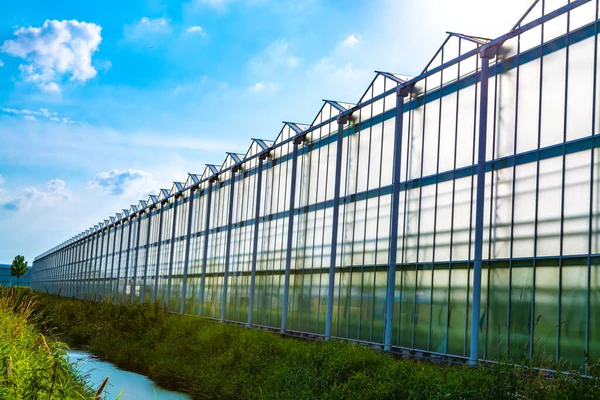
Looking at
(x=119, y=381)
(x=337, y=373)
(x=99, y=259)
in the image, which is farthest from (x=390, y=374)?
(x=99, y=259)

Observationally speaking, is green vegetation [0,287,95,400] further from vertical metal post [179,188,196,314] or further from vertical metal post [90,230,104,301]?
vertical metal post [90,230,104,301]

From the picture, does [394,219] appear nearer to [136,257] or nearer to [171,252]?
[171,252]

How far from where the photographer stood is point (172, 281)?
4531cm

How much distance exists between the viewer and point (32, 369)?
823 cm

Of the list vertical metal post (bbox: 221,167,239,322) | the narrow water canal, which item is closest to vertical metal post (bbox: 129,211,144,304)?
vertical metal post (bbox: 221,167,239,322)

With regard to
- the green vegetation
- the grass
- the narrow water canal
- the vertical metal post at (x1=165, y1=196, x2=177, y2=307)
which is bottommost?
the narrow water canal

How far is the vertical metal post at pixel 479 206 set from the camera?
16375mm

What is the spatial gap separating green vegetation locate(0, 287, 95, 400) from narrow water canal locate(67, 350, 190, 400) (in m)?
2.68

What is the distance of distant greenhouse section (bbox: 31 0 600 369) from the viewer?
14883mm

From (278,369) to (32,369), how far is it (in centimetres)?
943

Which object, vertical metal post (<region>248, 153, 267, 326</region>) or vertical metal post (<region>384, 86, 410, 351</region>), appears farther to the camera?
vertical metal post (<region>248, 153, 267, 326</region>)

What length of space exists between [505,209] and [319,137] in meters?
11.6

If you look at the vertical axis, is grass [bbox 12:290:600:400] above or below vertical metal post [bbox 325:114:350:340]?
below

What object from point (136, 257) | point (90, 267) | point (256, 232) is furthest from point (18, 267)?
point (256, 232)
